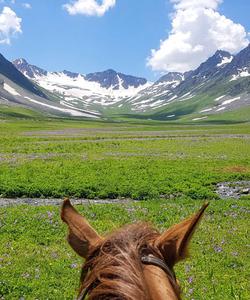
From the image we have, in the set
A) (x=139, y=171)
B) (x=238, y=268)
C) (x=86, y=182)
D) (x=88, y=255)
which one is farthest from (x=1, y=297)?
(x=139, y=171)

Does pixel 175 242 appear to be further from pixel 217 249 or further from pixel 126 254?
pixel 217 249

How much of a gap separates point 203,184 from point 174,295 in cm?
2606

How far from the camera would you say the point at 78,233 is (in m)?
3.27

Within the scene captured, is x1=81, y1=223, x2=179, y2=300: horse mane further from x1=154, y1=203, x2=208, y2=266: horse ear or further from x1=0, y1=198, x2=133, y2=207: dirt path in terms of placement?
x1=0, y1=198, x2=133, y2=207: dirt path

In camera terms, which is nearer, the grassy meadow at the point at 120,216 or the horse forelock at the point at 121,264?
the horse forelock at the point at 121,264

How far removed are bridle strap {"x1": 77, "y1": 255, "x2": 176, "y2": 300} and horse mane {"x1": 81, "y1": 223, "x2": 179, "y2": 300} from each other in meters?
0.04

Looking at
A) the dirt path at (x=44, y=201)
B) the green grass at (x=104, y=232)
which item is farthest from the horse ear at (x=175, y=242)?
the dirt path at (x=44, y=201)

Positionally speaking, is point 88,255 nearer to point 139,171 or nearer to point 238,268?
point 238,268

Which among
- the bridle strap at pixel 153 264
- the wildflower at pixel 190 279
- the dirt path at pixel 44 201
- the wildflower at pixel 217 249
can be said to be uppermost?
the bridle strap at pixel 153 264

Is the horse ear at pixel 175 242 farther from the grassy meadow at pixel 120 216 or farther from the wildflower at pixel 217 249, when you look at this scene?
the wildflower at pixel 217 249

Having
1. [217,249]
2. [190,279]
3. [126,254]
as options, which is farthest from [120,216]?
[126,254]

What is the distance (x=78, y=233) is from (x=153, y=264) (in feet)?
2.55

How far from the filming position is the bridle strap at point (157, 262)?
8.84 ft

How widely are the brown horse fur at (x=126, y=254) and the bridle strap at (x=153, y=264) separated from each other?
0.11ft
